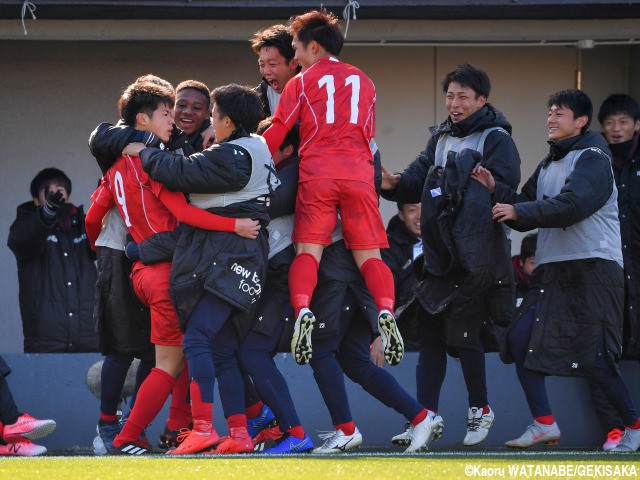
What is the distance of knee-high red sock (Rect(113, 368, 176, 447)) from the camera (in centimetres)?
670

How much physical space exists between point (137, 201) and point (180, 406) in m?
1.13

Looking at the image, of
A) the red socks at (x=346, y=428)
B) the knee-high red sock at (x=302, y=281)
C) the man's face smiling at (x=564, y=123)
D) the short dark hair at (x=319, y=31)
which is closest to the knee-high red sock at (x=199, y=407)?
the knee-high red sock at (x=302, y=281)

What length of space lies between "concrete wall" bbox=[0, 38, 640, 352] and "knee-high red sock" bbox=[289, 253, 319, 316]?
14.2ft

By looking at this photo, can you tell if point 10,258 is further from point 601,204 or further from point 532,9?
point 601,204

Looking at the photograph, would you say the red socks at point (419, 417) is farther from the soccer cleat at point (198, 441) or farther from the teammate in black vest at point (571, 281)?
the soccer cleat at point (198, 441)

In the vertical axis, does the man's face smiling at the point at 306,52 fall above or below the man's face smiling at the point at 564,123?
above

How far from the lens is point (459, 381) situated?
858 cm

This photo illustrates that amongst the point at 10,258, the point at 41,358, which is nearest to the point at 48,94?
the point at 10,258

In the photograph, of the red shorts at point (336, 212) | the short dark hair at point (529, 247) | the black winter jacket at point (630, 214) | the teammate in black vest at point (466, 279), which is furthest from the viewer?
the short dark hair at point (529, 247)

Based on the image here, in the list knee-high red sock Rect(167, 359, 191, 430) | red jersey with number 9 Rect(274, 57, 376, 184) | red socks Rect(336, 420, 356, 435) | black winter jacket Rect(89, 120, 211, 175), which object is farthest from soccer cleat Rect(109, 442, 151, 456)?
red jersey with number 9 Rect(274, 57, 376, 184)

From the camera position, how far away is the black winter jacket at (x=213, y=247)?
654 centimetres

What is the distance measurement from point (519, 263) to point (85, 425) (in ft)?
10.2

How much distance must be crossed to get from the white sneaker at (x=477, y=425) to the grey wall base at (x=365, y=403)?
0.94 m

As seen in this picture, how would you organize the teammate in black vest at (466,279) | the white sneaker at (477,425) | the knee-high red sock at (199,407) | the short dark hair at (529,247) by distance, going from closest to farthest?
the knee-high red sock at (199,407) → the teammate in black vest at (466,279) → the white sneaker at (477,425) → the short dark hair at (529,247)
